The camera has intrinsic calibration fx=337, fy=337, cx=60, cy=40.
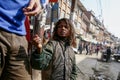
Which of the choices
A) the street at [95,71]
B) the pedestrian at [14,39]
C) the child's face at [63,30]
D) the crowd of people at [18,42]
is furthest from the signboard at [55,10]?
the pedestrian at [14,39]

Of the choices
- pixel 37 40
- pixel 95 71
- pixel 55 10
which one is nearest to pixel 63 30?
pixel 37 40

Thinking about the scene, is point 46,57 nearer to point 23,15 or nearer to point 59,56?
point 59,56

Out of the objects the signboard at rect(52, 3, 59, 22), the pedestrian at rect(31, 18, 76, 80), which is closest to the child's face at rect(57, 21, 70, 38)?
the pedestrian at rect(31, 18, 76, 80)

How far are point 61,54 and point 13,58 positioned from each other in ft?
2.79

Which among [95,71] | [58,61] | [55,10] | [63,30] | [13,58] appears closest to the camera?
[13,58]

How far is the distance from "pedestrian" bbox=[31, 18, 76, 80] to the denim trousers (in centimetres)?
49

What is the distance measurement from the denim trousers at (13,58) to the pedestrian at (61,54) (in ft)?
1.60

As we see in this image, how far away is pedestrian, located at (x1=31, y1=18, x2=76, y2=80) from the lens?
118 inches

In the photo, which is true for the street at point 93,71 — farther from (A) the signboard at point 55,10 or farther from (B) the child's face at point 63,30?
(B) the child's face at point 63,30

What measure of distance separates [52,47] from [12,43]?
2.50 feet

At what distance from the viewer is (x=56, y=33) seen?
318 centimetres

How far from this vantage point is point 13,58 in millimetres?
2283

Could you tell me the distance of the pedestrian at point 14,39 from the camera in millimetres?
2258

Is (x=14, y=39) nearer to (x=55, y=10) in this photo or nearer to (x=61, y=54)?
(x=61, y=54)
